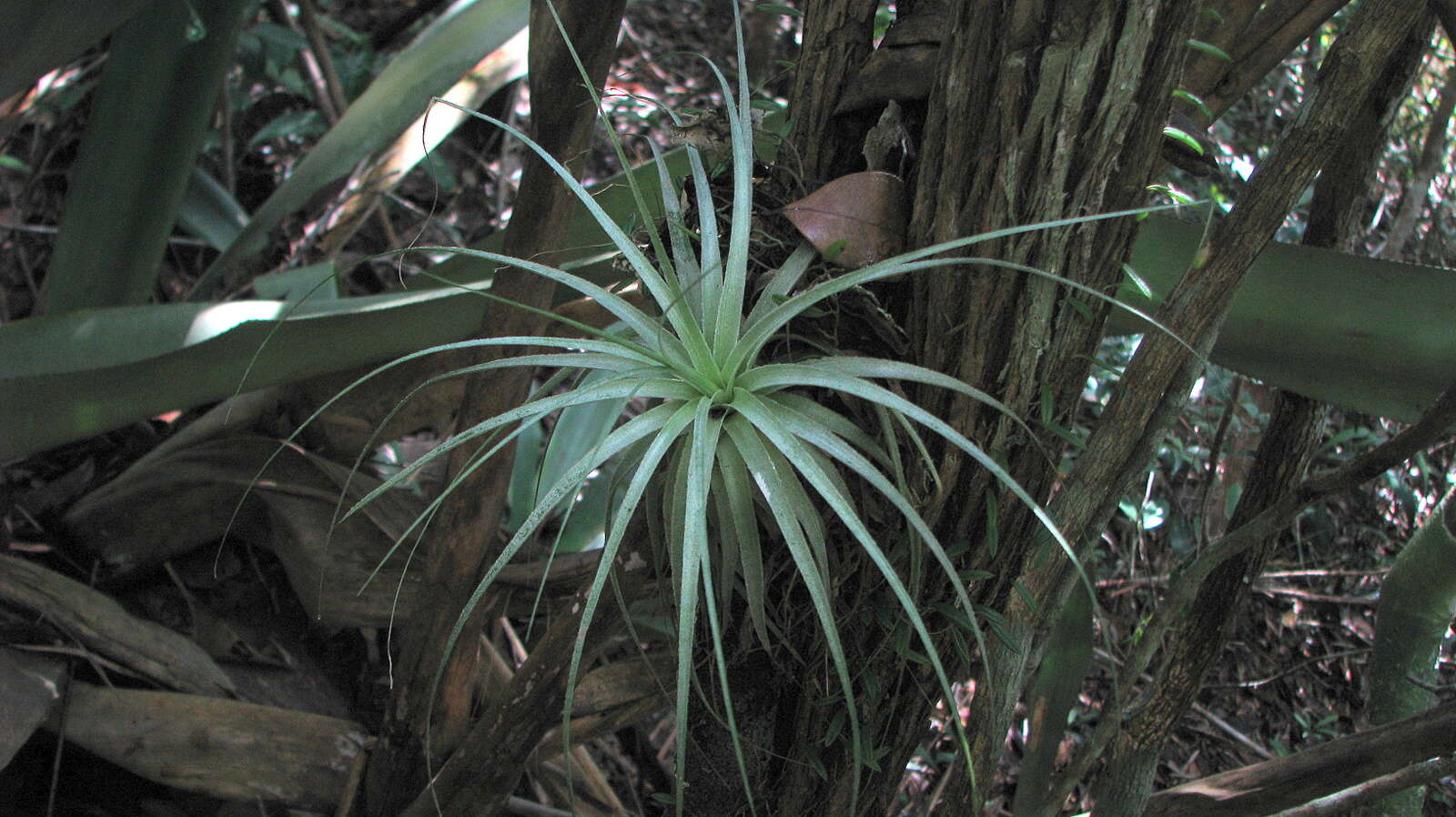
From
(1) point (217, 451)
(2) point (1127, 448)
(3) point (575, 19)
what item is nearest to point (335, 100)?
(1) point (217, 451)

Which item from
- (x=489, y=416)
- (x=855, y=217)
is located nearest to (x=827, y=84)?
(x=855, y=217)

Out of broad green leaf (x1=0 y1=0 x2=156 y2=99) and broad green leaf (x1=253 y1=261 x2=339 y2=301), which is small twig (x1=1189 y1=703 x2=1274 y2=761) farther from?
broad green leaf (x1=0 y1=0 x2=156 y2=99)

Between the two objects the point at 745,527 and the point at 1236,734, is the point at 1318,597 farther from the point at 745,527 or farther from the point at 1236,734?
the point at 745,527

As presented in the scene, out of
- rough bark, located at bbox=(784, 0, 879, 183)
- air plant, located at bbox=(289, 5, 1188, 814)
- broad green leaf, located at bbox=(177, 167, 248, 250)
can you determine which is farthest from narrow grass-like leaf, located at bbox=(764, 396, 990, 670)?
broad green leaf, located at bbox=(177, 167, 248, 250)

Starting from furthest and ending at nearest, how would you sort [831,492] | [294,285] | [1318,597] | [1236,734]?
[1318,597]
[1236,734]
[294,285]
[831,492]

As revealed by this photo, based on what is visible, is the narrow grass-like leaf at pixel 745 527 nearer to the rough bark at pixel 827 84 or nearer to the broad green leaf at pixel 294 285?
the rough bark at pixel 827 84

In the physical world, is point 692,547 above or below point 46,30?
below

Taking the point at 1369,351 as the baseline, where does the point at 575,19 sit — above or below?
above

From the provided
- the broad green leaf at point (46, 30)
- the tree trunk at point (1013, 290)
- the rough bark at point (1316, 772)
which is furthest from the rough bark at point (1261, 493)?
the broad green leaf at point (46, 30)

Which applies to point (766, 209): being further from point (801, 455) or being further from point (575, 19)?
point (575, 19)
